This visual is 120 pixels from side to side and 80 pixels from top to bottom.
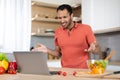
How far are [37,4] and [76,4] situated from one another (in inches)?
32.4

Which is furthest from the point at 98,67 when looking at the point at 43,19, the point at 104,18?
the point at 43,19

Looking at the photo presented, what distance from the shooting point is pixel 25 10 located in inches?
164

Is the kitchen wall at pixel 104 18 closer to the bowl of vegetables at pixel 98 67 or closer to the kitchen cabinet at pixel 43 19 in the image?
the kitchen cabinet at pixel 43 19

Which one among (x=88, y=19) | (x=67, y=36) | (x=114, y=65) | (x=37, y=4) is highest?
(x=37, y=4)

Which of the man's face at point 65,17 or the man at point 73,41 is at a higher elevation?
the man's face at point 65,17

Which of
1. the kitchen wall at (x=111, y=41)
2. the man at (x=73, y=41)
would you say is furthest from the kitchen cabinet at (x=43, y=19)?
the man at (x=73, y=41)

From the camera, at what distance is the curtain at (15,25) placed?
396 cm

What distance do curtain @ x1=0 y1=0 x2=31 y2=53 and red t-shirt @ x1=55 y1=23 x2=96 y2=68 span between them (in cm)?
156

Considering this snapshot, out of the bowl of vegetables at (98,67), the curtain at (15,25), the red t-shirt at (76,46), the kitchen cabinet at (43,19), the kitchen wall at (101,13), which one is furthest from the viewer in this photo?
the kitchen cabinet at (43,19)

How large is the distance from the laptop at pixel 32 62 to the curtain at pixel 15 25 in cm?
226

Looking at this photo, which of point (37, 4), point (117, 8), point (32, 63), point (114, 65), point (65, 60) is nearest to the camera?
point (32, 63)

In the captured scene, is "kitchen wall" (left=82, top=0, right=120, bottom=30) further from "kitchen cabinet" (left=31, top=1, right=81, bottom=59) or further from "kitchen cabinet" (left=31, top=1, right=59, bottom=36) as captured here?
"kitchen cabinet" (left=31, top=1, right=59, bottom=36)

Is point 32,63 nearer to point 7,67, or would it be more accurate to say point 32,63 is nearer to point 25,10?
point 7,67

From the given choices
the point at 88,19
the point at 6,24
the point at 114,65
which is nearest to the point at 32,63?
the point at 114,65
